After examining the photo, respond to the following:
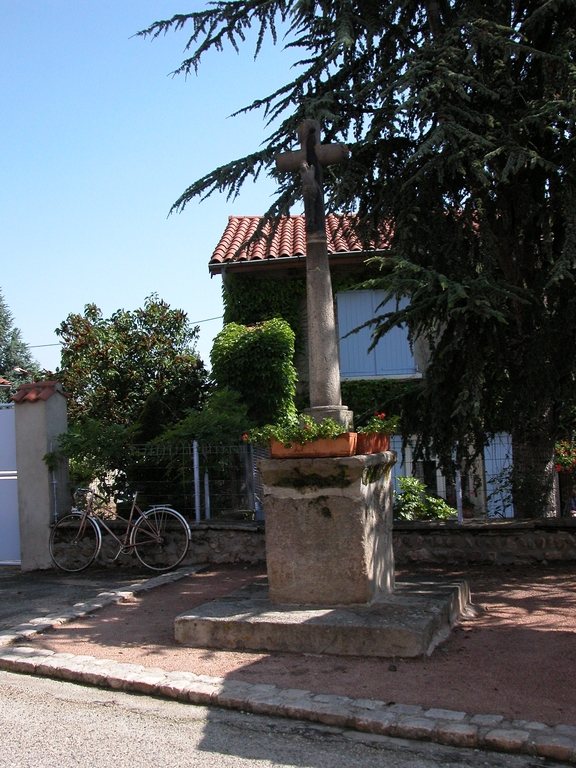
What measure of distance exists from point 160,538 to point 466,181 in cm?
556

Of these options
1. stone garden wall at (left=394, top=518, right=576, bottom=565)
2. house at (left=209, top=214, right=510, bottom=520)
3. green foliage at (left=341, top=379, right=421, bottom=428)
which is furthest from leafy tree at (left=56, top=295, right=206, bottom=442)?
stone garden wall at (left=394, top=518, right=576, bottom=565)

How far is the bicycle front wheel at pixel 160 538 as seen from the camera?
921 cm

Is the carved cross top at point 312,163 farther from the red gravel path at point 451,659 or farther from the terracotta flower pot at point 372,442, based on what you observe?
the red gravel path at point 451,659

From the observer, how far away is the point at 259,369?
12875mm

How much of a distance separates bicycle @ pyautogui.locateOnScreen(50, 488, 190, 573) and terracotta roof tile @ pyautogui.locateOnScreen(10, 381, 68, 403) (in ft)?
4.33

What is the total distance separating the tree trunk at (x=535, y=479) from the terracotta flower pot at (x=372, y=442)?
3.21m

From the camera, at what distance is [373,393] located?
601 inches

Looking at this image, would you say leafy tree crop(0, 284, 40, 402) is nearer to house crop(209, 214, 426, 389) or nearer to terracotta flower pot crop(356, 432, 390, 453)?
Result: house crop(209, 214, 426, 389)

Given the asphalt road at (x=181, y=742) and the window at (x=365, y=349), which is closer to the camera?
the asphalt road at (x=181, y=742)

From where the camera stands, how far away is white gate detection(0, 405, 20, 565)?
33.0ft

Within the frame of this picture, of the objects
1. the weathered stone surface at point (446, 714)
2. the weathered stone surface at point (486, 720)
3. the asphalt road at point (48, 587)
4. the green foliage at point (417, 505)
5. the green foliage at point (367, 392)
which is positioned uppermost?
the green foliage at point (367, 392)

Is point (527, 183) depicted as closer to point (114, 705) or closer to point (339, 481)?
point (339, 481)

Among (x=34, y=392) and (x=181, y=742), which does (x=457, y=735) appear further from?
(x=34, y=392)

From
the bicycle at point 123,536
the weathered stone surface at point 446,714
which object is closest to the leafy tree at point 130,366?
the bicycle at point 123,536
